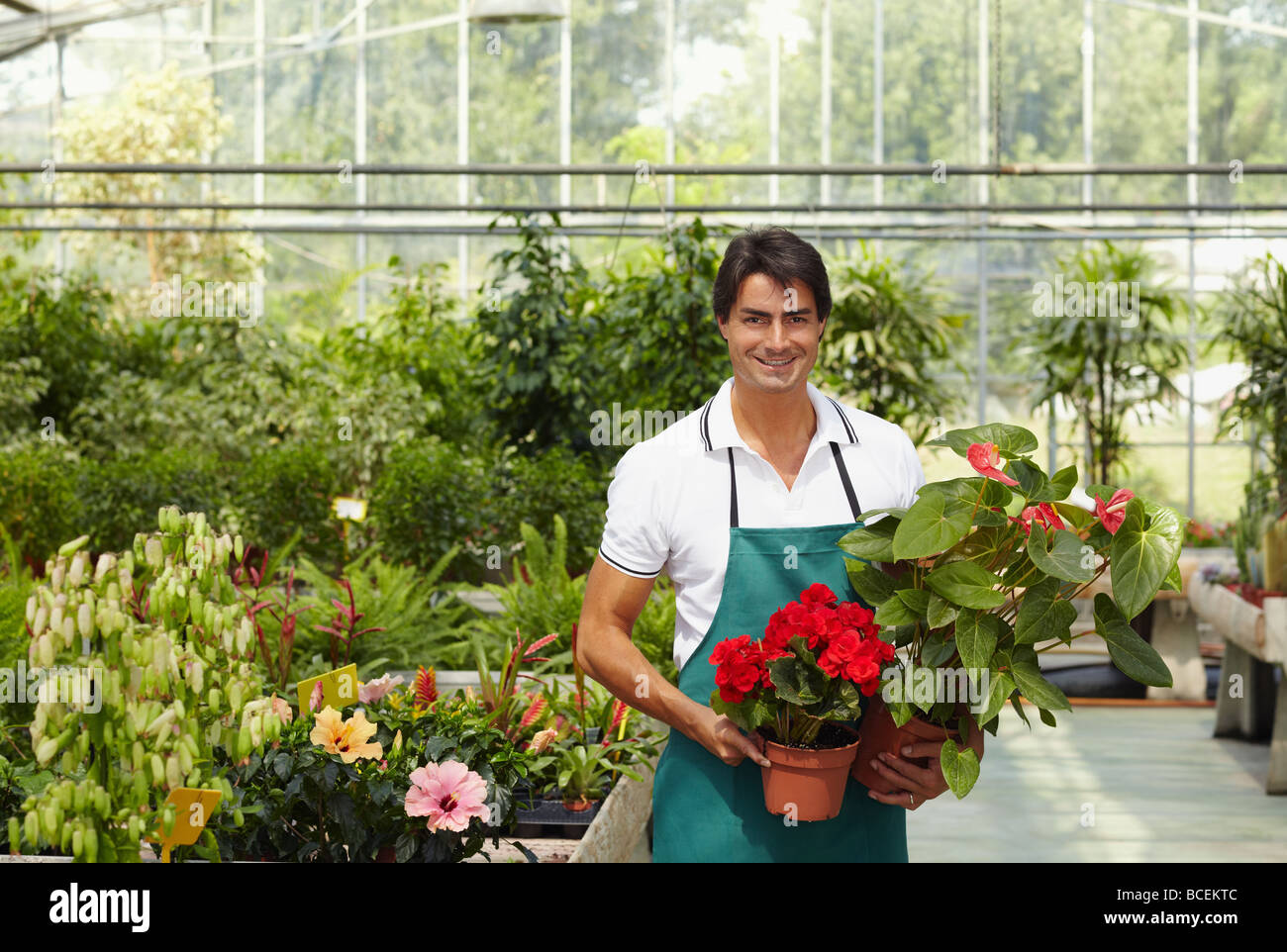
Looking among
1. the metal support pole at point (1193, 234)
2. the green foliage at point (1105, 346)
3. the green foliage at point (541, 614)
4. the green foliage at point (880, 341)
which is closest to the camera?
the green foliage at point (541, 614)

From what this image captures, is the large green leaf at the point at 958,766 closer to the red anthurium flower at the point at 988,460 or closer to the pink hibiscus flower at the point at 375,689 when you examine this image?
the red anthurium flower at the point at 988,460

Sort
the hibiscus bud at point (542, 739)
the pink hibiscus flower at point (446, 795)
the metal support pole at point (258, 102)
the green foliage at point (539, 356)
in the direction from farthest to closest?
1. the metal support pole at point (258, 102)
2. the green foliage at point (539, 356)
3. the hibiscus bud at point (542, 739)
4. the pink hibiscus flower at point (446, 795)

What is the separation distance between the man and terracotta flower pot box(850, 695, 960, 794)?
0.07 ft

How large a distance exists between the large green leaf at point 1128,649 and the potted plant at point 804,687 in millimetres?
282

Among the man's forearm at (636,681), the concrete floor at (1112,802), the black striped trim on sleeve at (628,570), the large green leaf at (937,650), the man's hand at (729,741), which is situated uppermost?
the black striped trim on sleeve at (628,570)

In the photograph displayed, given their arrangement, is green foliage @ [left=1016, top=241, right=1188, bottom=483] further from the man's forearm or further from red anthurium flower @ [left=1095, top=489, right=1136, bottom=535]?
the man's forearm

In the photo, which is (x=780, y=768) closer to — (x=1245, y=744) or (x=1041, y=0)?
(x=1245, y=744)

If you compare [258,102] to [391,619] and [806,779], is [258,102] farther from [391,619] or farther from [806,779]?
[806,779]

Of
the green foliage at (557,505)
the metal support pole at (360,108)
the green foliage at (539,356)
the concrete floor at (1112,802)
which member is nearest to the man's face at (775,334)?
the concrete floor at (1112,802)

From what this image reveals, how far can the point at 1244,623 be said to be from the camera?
16.1 feet

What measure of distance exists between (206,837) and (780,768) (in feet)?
2.89

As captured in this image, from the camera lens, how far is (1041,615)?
156 cm

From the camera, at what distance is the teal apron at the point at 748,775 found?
1729 millimetres

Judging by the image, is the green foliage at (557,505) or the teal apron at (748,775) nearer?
the teal apron at (748,775)
